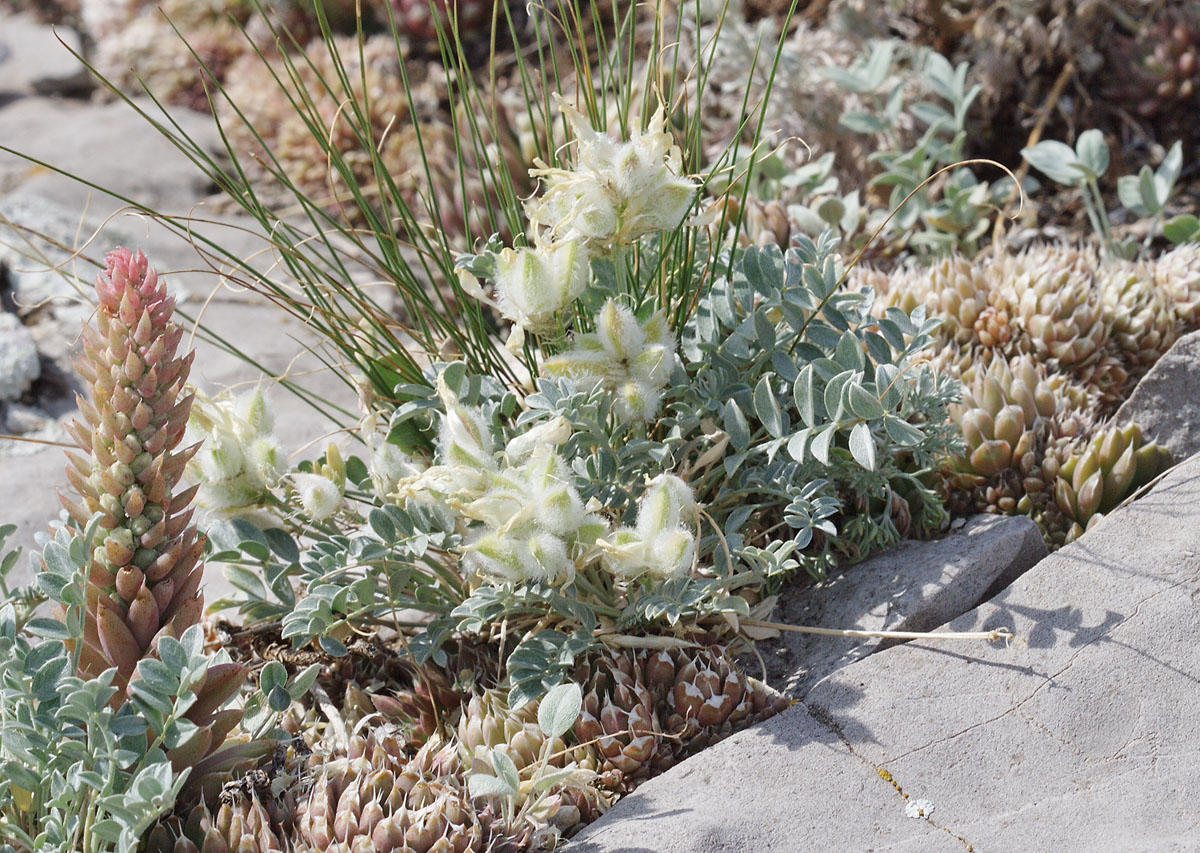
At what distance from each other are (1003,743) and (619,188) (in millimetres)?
1291

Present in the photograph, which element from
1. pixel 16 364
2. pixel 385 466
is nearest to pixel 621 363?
pixel 385 466

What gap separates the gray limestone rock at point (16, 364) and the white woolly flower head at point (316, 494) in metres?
2.25

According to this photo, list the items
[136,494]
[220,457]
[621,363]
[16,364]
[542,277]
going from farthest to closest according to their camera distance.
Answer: [16,364]
[220,457]
[621,363]
[542,277]
[136,494]

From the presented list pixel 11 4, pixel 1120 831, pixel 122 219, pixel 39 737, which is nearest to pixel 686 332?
pixel 1120 831

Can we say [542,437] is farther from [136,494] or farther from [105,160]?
[105,160]

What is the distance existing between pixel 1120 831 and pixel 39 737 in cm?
186

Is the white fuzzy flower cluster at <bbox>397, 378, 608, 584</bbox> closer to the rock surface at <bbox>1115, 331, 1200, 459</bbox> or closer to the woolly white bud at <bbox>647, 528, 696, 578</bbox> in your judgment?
the woolly white bud at <bbox>647, 528, 696, 578</bbox>

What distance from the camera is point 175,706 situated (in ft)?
5.65

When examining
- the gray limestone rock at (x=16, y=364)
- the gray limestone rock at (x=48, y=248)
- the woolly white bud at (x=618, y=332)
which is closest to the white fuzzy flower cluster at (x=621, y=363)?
the woolly white bud at (x=618, y=332)

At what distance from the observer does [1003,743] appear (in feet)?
6.51

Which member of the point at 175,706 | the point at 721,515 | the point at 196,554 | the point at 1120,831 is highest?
the point at 196,554

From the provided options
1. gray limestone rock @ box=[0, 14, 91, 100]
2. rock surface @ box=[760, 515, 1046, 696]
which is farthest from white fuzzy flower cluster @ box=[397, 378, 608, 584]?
gray limestone rock @ box=[0, 14, 91, 100]

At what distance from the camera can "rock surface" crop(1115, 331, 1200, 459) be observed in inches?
106

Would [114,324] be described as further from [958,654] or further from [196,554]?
[958,654]
